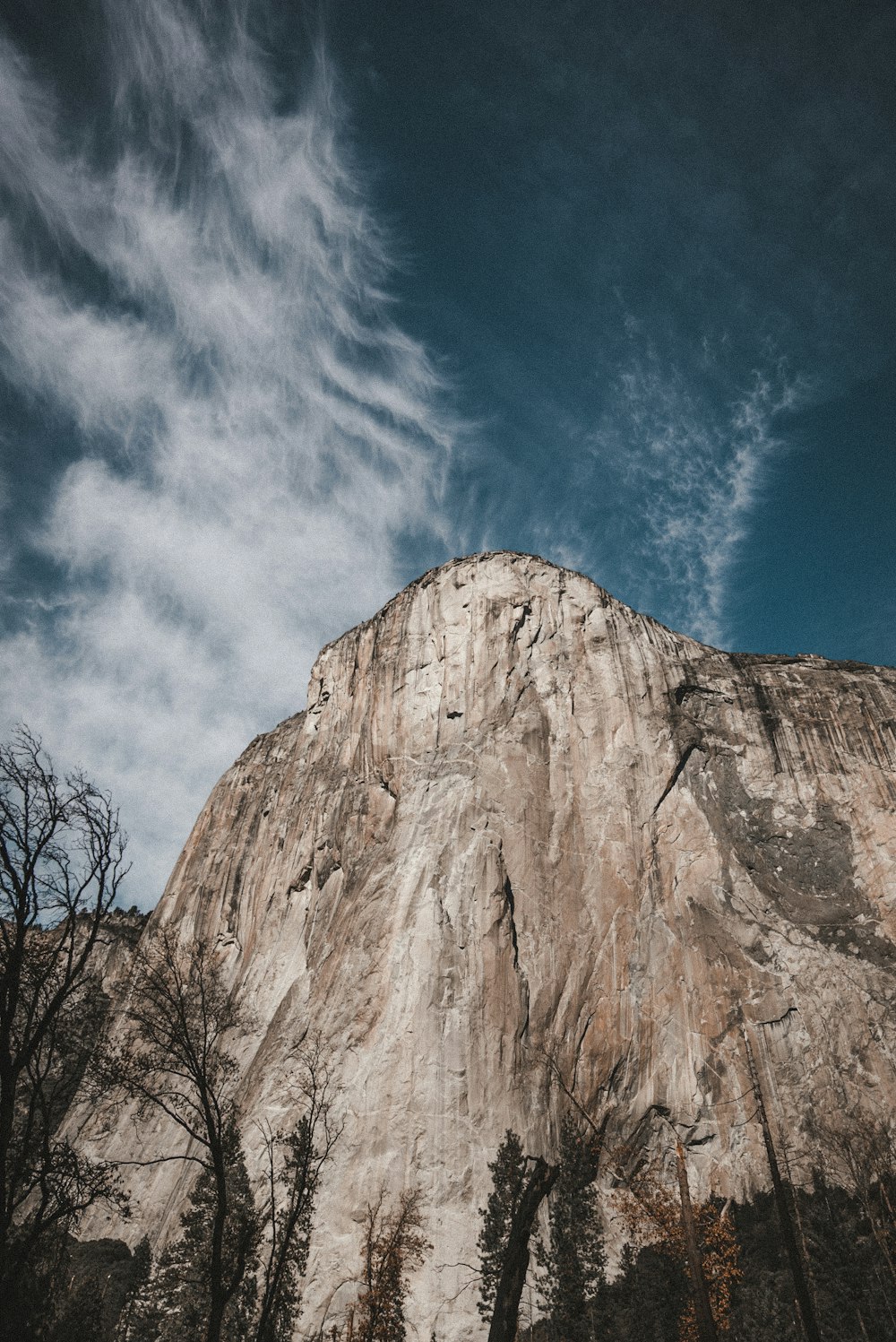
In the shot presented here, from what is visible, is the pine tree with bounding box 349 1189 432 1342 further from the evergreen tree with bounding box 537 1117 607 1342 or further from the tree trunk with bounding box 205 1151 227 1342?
the tree trunk with bounding box 205 1151 227 1342

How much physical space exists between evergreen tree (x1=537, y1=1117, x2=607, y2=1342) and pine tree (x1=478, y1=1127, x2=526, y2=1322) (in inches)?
52.5

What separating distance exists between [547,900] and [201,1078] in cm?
1854

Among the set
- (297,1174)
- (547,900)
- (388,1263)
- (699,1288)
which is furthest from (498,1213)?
(547,900)

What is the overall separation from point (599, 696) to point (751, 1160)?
17.5 metres

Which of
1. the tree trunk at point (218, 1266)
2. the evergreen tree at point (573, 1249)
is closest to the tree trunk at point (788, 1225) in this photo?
the evergreen tree at point (573, 1249)

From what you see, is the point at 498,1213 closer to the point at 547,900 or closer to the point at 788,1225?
the point at 788,1225

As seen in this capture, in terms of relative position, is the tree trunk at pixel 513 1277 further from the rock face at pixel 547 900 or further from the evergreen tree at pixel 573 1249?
the rock face at pixel 547 900

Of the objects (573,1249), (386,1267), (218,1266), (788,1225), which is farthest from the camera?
(573,1249)

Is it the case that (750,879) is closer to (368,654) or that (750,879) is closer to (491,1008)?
(491,1008)

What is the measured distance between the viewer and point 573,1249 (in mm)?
22609

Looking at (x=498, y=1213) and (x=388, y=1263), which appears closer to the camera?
(x=388, y=1263)

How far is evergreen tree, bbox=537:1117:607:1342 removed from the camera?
68.9ft

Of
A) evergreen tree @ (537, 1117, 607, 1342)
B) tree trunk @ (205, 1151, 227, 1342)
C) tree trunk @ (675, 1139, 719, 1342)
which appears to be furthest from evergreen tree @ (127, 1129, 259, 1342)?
tree trunk @ (675, 1139, 719, 1342)

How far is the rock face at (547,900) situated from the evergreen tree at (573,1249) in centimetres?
101
